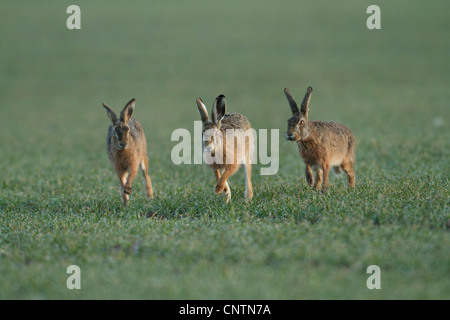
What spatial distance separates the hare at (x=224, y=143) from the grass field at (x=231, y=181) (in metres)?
0.36

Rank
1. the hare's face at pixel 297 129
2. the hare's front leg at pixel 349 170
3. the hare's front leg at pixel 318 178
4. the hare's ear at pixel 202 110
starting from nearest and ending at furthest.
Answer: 1. the hare's ear at pixel 202 110
2. the hare's face at pixel 297 129
3. the hare's front leg at pixel 318 178
4. the hare's front leg at pixel 349 170

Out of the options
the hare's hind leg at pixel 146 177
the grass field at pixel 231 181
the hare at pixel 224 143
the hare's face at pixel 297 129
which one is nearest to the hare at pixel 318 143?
the hare's face at pixel 297 129

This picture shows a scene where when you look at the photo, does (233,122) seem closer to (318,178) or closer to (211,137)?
(211,137)

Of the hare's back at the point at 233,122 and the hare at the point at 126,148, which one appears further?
the hare's back at the point at 233,122

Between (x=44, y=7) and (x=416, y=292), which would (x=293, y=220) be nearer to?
(x=416, y=292)

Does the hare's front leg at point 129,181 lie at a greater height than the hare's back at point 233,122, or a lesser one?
lesser

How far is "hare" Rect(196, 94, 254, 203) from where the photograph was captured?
865 cm

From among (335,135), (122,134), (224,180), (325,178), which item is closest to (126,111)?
(122,134)

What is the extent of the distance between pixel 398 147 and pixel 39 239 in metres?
8.85

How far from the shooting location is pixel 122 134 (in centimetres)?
863

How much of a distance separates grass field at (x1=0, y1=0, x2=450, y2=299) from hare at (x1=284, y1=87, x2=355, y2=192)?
32 centimetres

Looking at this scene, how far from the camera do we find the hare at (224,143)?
8.65 m

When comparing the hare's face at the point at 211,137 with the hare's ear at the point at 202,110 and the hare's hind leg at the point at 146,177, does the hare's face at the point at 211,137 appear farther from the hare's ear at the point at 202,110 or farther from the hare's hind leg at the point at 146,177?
the hare's hind leg at the point at 146,177
